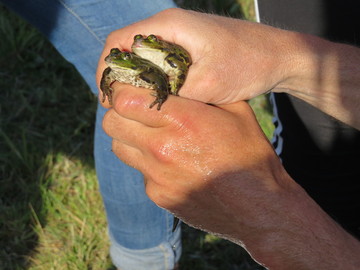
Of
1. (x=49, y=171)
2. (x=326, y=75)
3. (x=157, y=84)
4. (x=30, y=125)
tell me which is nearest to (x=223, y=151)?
(x=157, y=84)

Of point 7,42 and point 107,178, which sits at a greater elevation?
point 107,178

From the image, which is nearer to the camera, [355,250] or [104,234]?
[355,250]

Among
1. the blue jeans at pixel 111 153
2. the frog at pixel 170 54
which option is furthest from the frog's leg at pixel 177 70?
the blue jeans at pixel 111 153

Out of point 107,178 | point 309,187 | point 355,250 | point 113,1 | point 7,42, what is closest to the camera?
point 355,250

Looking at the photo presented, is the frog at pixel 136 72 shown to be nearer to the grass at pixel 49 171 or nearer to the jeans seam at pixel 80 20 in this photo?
the jeans seam at pixel 80 20

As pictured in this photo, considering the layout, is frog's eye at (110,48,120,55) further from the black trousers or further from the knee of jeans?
the knee of jeans

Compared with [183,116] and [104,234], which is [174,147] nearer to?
[183,116]

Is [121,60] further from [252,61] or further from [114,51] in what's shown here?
[252,61]

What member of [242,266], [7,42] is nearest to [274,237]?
[242,266]
